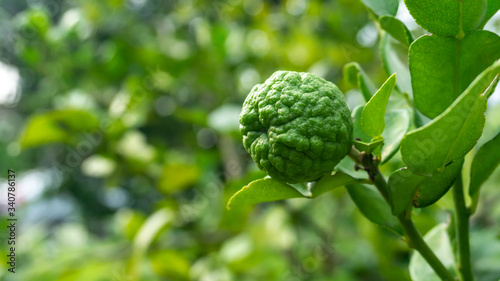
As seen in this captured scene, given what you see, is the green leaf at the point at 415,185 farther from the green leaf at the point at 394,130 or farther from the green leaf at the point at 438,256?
the green leaf at the point at 438,256

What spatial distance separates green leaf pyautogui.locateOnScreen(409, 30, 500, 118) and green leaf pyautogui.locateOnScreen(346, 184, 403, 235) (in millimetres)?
121

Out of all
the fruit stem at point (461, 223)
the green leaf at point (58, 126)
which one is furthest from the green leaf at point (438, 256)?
the green leaf at point (58, 126)

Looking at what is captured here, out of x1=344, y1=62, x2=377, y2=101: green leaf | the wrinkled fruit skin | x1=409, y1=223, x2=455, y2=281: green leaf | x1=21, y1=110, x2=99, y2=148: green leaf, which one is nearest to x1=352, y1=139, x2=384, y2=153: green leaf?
the wrinkled fruit skin

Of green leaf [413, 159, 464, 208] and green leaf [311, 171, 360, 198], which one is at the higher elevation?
green leaf [311, 171, 360, 198]

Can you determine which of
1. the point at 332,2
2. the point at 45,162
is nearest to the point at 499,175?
the point at 332,2

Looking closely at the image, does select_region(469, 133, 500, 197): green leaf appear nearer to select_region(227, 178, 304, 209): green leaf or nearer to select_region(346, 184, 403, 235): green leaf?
select_region(346, 184, 403, 235): green leaf

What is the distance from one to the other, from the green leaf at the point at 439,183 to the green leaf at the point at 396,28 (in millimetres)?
149

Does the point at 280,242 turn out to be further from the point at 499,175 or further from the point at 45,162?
the point at 45,162

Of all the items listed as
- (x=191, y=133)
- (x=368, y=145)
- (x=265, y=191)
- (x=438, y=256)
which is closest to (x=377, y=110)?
(x=368, y=145)

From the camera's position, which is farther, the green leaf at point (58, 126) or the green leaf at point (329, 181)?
the green leaf at point (58, 126)

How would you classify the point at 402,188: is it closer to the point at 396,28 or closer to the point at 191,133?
the point at 396,28

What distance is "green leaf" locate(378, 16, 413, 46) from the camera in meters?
0.51

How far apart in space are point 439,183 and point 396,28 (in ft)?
0.60

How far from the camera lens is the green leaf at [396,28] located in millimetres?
513
